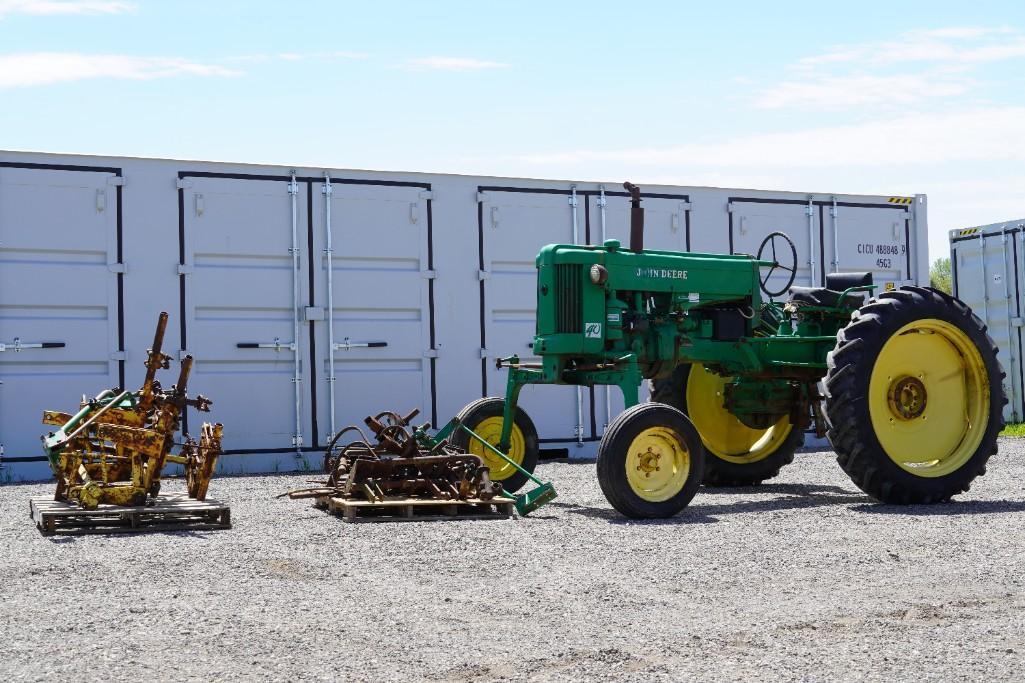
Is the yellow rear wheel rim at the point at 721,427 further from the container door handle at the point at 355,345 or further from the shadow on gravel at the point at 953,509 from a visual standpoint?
the container door handle at the point at 355,345

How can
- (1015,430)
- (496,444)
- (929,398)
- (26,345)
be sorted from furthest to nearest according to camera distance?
(1015,430)
(26,345)
(496,444)
(929,398)

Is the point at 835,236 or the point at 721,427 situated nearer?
the point at 721,427

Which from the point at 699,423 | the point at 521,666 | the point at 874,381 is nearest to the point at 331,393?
the point at 699,423

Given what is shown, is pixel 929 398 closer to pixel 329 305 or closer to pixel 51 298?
pixel 329 305

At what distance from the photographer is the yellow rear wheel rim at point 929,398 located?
29.8 feet

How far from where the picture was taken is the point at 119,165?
38.7 ft

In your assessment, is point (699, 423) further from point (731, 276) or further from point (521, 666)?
point (521, 666)

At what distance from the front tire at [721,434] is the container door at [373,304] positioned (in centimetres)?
294


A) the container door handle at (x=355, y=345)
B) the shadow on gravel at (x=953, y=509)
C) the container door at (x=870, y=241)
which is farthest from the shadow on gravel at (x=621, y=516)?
the container door at (x=870, y=241)

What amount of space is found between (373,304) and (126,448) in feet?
15.0

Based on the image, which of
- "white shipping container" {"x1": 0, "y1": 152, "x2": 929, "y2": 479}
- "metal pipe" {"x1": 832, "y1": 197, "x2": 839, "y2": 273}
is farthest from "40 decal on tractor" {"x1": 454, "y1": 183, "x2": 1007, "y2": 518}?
"metal pipe" {"x1": 832, "y1": 197, "x2": 839, "y2": 273}

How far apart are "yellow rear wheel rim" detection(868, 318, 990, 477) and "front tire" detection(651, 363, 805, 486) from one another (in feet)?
5.20

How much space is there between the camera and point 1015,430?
1559 centimetres

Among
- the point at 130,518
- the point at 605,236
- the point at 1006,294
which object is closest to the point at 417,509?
the point at 130,518
